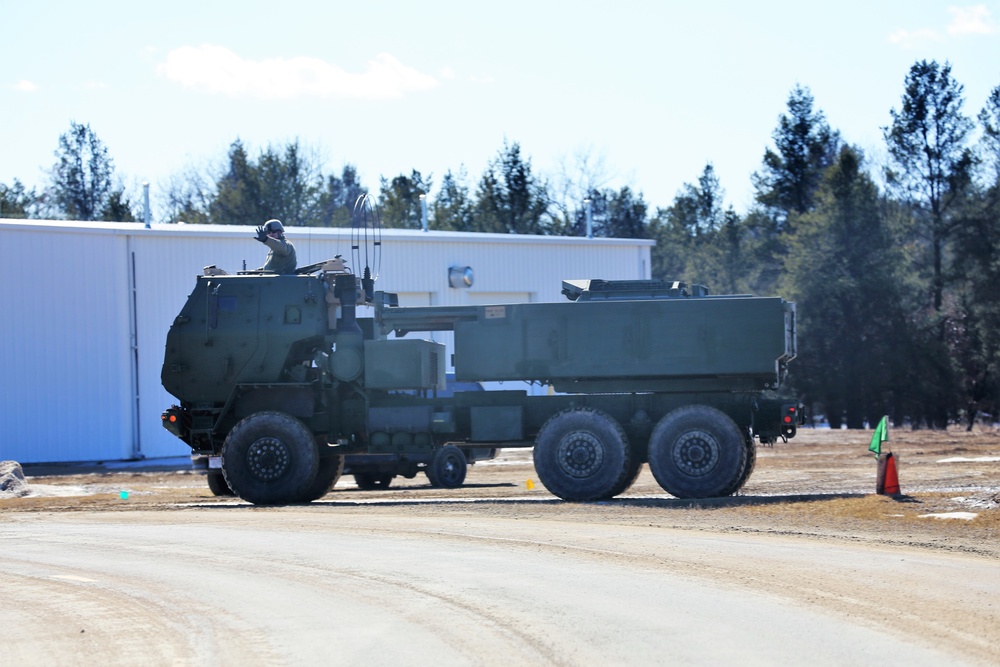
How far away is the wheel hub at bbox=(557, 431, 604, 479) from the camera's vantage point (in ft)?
56.5

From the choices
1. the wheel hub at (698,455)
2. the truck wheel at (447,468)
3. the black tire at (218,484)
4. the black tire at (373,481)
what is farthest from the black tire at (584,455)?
the black tire at (373,481)

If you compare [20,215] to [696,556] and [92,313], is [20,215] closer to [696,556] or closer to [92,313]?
[92,313]

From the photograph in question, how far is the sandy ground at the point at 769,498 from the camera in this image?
13.9 meters

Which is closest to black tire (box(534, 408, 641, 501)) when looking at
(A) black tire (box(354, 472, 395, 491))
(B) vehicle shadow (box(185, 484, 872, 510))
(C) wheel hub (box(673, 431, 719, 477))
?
(B) vehicle shadow (box(185, 484, 872, 510))

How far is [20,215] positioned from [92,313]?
41.2 meters

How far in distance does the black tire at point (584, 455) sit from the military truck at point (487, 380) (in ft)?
0.06

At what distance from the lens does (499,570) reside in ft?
36.1

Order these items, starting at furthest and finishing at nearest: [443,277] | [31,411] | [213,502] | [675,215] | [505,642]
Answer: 1. [675,215]
2. [443,277]
3. [31,411]
4. [213,502]
5. [505,642]

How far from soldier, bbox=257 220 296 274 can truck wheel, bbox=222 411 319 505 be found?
6.94ft

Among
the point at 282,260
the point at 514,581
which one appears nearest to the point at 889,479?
the point at 514,581

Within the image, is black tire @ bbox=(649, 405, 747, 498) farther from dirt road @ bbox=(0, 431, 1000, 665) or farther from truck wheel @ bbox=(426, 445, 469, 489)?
truck wheel @ bbox=(426, 445, 469, 489)

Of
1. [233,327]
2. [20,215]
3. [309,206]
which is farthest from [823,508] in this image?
[20,215]

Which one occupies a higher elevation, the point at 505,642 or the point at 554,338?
the point at 554,338

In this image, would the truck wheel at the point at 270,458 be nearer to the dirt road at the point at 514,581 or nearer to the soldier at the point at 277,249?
the dirt road at the point at 514,581
